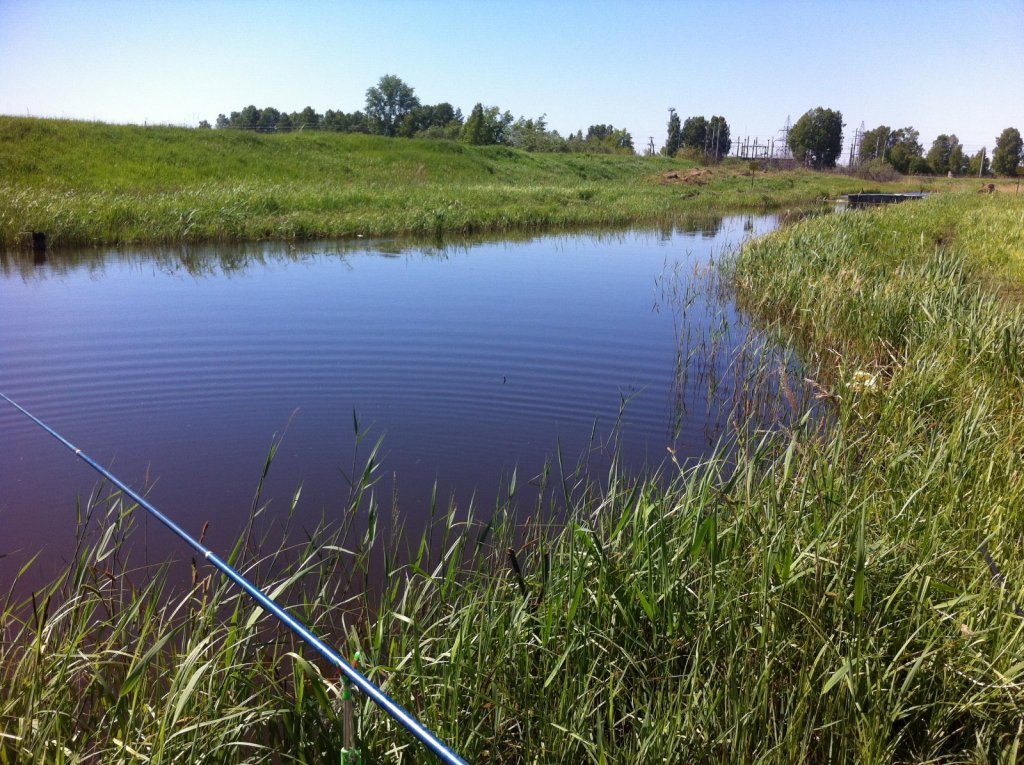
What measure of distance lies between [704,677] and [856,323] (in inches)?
220

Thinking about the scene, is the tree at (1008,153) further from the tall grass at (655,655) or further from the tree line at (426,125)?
the tall grass at (655,655)

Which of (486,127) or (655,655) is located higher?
(486,127)

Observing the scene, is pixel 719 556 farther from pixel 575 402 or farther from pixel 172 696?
pixel 575 402

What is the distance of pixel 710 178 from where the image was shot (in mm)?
37344

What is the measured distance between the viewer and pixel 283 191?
19.5 m

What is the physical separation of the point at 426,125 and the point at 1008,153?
4828 centimetres

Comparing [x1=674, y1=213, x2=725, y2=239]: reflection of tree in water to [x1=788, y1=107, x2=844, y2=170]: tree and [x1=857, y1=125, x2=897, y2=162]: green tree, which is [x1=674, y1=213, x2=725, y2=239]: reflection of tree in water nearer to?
[x1=788, y1=107, x2=844, y2=170]: tree

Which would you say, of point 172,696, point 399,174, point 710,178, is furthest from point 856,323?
point 710,178

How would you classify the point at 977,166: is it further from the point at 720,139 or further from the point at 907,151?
the point at 720,139

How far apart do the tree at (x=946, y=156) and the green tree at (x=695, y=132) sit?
17.8 meters

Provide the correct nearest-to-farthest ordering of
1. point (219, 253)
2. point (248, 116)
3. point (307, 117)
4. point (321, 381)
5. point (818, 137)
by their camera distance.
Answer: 1. point (321, 381)
2. point (219, 253)
3. point (818, 137)
4. point (307, 117)
5. point (248, 116)

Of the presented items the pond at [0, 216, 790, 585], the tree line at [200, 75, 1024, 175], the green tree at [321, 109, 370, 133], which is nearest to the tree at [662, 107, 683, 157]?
the tree line at [200, 75, 1024, 175]

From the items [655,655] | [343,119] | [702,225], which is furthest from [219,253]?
[343,119]

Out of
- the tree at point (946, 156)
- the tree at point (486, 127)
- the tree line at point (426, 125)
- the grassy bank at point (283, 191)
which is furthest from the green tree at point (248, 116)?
the tree at point (946, 156)
